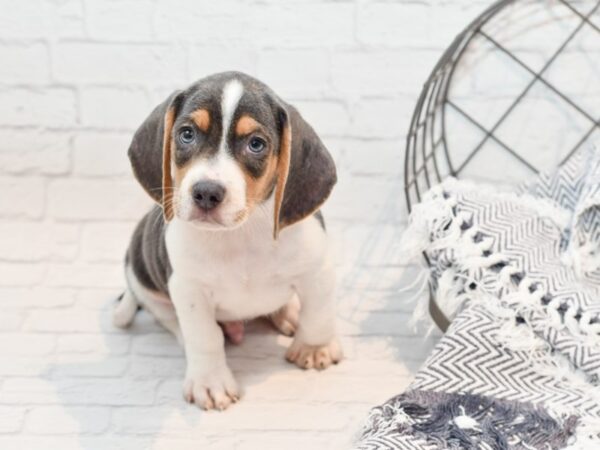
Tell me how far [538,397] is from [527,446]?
200 millimetres

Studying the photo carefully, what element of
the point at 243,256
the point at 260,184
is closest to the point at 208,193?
the point at 260,184

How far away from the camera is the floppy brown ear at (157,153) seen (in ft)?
6.81

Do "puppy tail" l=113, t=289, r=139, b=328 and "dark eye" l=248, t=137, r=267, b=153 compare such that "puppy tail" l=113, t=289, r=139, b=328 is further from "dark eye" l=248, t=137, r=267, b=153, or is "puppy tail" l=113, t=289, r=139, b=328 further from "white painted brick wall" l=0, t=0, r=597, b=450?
"dark eye" l=248, t=137, r=267, b=153

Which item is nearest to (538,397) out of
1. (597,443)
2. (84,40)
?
(597,443)

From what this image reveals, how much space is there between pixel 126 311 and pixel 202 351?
1.37 ft

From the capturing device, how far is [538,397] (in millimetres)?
2098

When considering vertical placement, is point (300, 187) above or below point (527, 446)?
above

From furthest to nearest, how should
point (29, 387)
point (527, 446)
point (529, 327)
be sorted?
point (29, 387), point (529, 327), point (527, 446)

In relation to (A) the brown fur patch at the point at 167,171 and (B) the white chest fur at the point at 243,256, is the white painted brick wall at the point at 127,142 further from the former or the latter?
(A) the brown fur patch at the point at 167,171

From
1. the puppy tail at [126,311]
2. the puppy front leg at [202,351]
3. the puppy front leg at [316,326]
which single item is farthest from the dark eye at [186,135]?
the puppy tail at [126,311]

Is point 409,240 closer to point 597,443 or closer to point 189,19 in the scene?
point 597,443

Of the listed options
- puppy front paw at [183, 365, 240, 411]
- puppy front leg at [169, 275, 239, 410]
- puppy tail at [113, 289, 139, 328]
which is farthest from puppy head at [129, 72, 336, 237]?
puppy tail at [113, 289, 139, 328]

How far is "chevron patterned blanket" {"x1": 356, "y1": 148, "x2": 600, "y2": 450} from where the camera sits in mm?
1980

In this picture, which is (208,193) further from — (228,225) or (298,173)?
(298,173)
